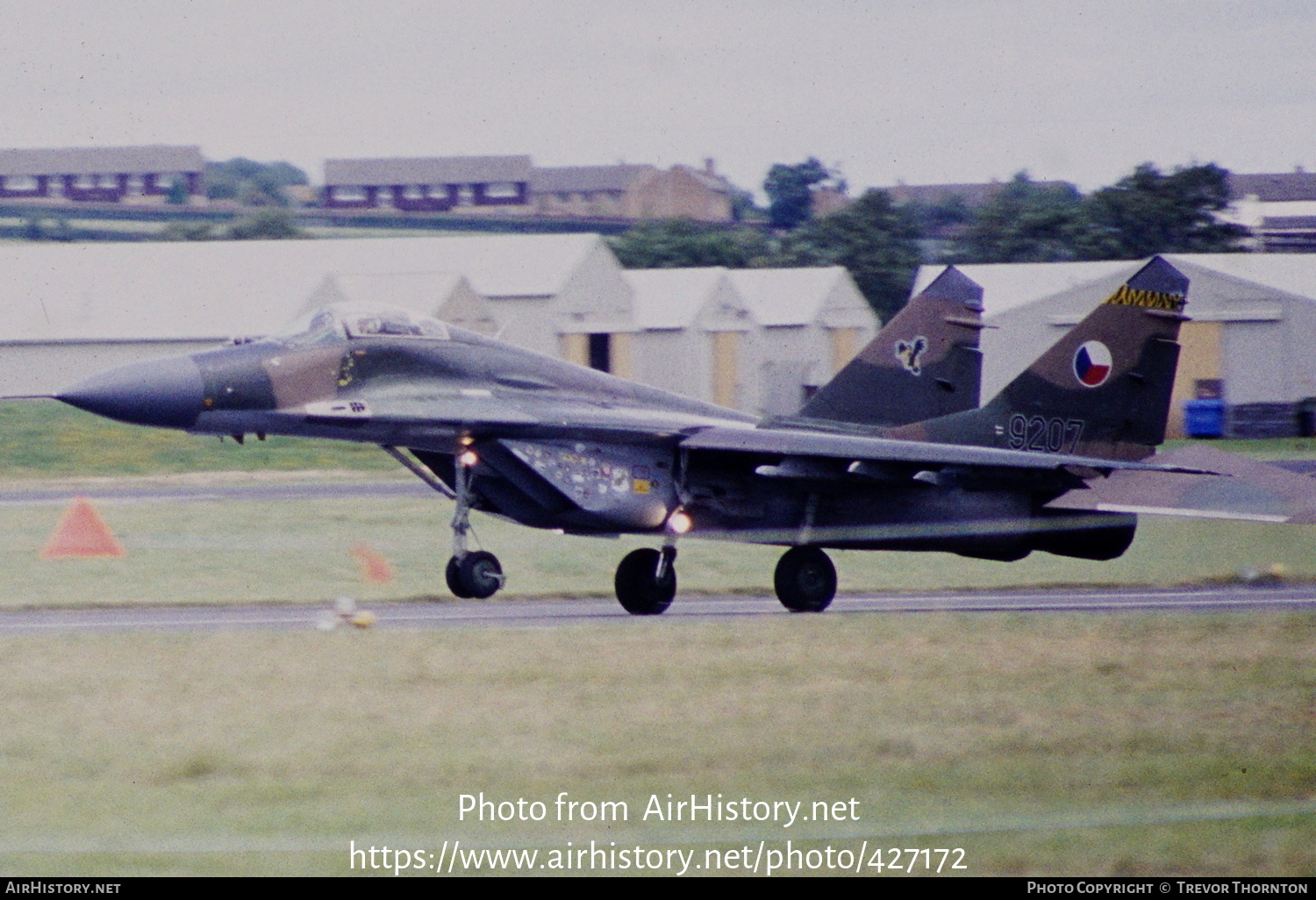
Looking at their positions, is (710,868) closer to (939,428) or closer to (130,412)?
(130,412)

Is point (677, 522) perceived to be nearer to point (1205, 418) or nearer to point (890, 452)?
point (890, 452)

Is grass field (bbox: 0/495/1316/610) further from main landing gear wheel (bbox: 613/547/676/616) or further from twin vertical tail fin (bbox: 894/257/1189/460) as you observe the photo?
twin vertical tail fin (bbox: 894/257/1189/460)

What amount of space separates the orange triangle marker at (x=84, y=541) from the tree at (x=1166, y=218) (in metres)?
53.2

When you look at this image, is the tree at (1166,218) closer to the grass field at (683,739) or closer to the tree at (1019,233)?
the tree at (1019,233)

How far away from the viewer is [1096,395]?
1825cm

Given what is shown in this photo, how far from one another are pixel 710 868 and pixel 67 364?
40.4m

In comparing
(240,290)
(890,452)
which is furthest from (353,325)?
(240,290)

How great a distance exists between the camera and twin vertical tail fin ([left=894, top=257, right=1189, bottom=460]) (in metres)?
18.2

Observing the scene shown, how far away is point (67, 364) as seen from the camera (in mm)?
44344

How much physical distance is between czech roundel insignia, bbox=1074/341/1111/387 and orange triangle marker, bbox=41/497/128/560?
480 inches

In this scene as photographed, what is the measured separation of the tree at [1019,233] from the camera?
7169cm

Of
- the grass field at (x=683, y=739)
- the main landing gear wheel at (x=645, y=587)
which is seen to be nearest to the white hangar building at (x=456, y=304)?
the main landing gear wheel at (x=645, y=587)

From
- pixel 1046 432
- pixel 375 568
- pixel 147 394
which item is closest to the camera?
pixel 147 394

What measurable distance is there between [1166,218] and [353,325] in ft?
191
